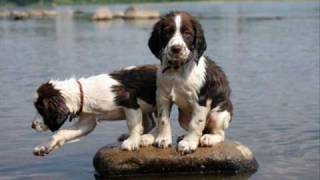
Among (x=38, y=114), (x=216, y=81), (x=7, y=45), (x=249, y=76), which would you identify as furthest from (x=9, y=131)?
(x=7, y=45)

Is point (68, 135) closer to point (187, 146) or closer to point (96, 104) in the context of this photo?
point (96, 104)

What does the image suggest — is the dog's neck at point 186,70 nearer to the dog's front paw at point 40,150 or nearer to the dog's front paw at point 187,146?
the dog's front paw at point 187,146

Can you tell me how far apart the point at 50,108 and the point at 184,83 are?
1.82 m

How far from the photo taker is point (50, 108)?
1012cm

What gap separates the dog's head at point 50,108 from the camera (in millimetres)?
10117

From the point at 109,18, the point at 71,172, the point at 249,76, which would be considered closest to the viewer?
the point at 71,172

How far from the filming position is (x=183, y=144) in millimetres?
10750

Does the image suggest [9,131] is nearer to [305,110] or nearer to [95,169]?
[95,169]

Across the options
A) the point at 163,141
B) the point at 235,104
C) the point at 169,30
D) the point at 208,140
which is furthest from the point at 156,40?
the point at 235,104

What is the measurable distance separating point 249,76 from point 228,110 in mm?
14721

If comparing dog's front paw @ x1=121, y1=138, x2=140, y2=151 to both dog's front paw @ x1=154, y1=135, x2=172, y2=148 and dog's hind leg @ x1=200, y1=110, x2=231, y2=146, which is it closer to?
dog's front paw @ x1=154, y1=135, x2=172, y2=148

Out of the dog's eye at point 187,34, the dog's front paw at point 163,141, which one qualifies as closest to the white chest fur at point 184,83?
the dog's eye at point 187,34

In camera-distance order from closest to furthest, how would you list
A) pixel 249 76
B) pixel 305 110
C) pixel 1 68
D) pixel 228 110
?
1. pixel 228 110
2. pixel 305 110
3. pixel 249 76
4. pixel 1 68

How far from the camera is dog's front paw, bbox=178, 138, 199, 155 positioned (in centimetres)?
1073
